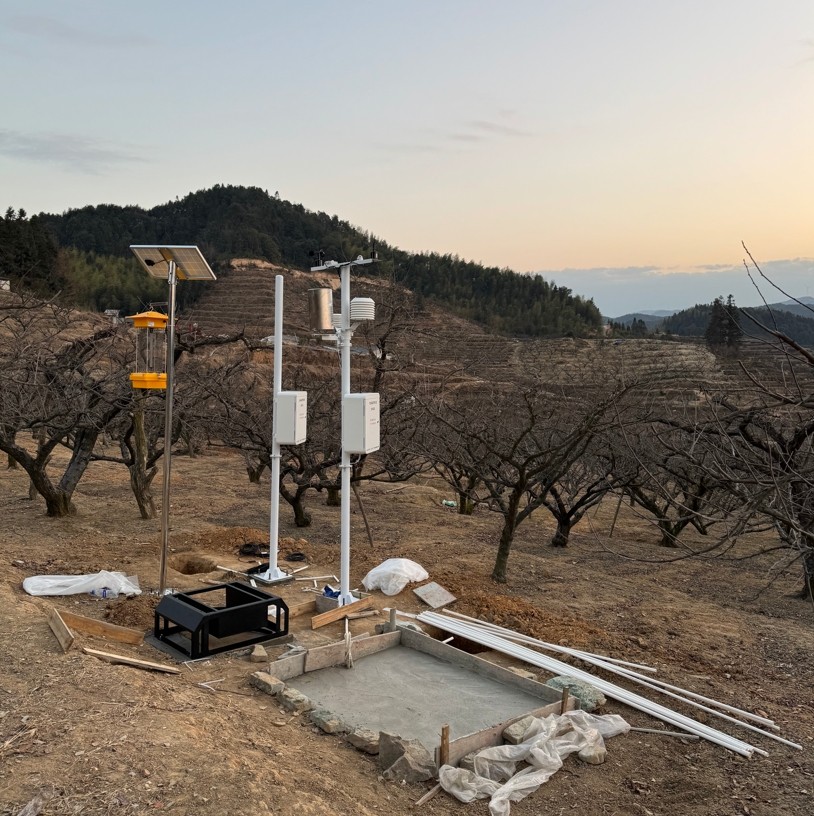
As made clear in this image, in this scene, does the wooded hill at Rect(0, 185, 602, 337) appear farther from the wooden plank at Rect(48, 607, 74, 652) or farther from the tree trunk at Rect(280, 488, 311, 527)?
the wooden plank at Rect(48, 607, 74, 652)

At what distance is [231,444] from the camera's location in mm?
13336

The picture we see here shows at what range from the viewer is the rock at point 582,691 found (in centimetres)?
554

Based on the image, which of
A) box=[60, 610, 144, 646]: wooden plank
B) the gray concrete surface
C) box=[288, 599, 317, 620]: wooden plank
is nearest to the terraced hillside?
box=[288, 599, 317, 620]: wooden plank

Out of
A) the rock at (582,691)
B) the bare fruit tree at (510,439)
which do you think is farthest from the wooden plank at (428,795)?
the bare fruit tree at (510,439)

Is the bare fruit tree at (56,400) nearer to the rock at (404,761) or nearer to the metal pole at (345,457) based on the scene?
the metal pole at (345,457)

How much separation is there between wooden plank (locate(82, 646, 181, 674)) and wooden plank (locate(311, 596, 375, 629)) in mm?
1735

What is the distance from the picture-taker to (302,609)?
777 cm

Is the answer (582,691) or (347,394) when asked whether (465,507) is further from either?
(582,691)

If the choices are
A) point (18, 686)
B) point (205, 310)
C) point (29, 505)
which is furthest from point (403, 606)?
point (205, 310)

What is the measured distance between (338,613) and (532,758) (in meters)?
3.19

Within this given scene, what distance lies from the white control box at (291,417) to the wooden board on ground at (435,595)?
237 centimetres

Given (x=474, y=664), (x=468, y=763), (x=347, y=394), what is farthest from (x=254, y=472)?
(x=468, y=763)

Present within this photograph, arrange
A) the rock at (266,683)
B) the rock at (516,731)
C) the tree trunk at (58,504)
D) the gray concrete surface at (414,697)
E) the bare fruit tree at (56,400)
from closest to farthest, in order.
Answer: the rock at (516,731), the gray concrete surface at (414,697), the rock at (266,683), the bare fruit tree at (56,400), the tree trunk at (58,504)

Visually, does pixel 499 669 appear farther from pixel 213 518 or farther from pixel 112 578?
pixel 213 518
